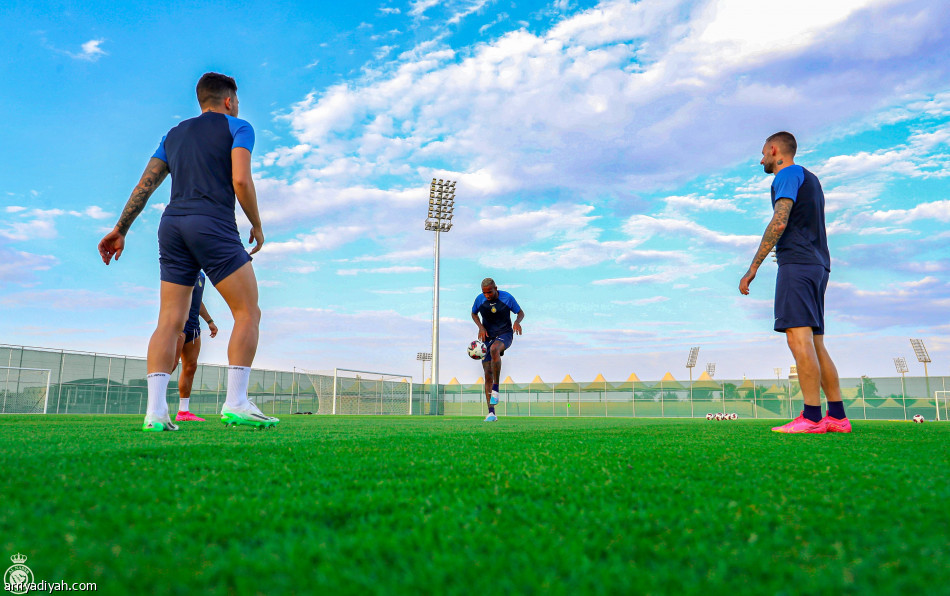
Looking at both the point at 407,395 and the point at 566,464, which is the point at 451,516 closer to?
the point at 566,464

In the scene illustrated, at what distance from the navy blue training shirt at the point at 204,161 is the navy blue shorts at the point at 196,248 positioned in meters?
0.07

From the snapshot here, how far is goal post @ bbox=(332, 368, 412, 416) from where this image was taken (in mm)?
31344

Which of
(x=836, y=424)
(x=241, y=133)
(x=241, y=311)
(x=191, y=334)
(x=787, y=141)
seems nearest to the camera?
(x=241, y=311)

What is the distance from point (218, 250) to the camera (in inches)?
134

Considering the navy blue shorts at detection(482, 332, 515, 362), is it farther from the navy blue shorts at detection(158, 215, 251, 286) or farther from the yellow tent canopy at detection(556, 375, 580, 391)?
the yellow tent canopy at detection(556, 375, 580, 391)

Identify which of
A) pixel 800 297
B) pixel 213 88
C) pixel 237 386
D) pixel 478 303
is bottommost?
pixel 237 386

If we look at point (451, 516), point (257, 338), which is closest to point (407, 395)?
point (257, 338)

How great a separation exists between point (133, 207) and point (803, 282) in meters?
4.70

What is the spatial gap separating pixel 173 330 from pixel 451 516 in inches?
119

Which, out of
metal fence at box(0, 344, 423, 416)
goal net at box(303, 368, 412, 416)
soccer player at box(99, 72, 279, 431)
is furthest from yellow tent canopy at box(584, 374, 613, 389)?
soccer player at box(99, 72, 279, 431)

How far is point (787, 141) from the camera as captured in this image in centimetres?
470

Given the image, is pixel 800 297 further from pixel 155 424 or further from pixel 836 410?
pixel 155 424

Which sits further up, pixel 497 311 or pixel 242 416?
pixel 497 311

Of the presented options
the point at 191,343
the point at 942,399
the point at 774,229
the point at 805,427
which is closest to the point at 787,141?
the point at 774,229
